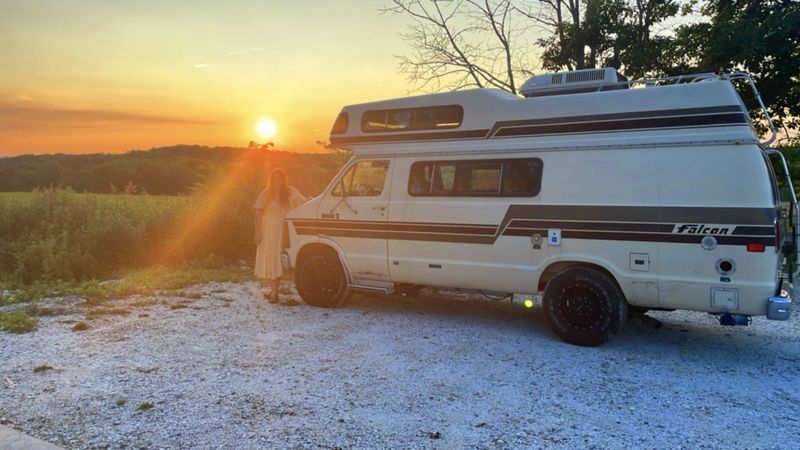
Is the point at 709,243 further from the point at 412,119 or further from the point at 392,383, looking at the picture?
the point at 412,119

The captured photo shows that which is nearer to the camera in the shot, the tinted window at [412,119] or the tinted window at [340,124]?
the tinted window at [412,119]

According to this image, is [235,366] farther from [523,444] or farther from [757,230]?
[757,230]

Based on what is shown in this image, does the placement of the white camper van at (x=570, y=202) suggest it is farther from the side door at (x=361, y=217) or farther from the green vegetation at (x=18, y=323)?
the green vegetation at (x=18, y=323)

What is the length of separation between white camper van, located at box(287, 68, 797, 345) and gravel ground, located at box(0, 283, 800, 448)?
0.66 m

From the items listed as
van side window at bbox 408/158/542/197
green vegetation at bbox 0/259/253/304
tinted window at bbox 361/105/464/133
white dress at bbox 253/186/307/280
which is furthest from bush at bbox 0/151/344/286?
van side window at bbox 408/158/542/197

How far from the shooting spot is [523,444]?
3.83 m

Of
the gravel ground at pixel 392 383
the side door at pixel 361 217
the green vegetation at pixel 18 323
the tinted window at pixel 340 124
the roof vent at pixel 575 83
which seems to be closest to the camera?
the gravel ground at pixel 392 383

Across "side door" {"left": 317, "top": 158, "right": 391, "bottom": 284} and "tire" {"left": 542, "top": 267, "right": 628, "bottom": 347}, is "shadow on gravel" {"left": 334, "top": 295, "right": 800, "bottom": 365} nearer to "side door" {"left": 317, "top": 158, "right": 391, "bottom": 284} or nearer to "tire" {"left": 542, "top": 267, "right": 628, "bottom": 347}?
"tire" {"left": 542, "top": 267, "right": 628, "bottom": 347}

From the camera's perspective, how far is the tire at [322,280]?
780 centimetres

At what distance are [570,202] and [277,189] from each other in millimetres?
4394

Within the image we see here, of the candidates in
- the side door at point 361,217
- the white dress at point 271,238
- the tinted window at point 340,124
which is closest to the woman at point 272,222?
the white dress at point 271,238

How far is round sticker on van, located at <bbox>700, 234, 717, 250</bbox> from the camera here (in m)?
5.33

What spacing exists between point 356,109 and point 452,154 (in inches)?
Result: 64.2

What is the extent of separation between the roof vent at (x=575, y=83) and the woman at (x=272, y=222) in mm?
3854
